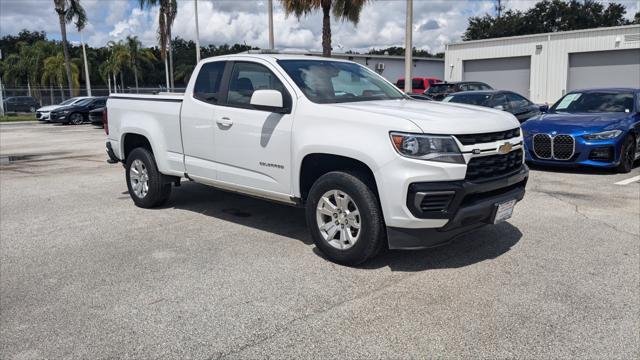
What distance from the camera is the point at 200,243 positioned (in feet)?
18.7

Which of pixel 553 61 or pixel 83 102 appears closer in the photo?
pixel 83 102

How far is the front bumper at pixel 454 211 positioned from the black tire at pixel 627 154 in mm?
5846

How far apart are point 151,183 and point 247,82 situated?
216 centimetres

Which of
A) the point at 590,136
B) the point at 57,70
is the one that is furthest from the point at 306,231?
the point at 57,70

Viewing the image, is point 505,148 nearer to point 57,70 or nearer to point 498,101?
point 498,101

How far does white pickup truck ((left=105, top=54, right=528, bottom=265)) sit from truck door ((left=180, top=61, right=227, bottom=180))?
16mm

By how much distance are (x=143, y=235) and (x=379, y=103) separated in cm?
299

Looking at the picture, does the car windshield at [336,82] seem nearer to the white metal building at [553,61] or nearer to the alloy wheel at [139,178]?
the alloy wheel at [139,178]

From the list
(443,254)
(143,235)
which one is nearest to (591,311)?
(443,254)

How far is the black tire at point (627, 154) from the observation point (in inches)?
367

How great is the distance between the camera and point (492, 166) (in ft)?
15.3

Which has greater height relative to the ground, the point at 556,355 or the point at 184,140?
the point at 184,140

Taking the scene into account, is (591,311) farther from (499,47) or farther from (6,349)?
(499,47)

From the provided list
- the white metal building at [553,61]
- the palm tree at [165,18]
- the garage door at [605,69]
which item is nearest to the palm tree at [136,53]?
the palm tree at [165,18]
